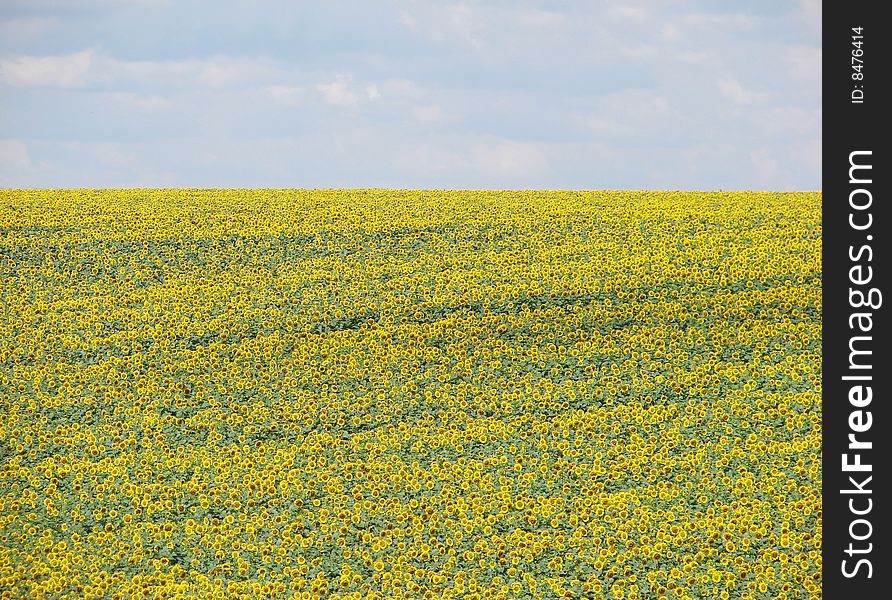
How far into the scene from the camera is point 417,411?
1368 centimetres

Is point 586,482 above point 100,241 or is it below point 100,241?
below

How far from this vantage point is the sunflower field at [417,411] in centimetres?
1099

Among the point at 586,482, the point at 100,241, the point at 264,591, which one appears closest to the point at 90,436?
the point at 264,591

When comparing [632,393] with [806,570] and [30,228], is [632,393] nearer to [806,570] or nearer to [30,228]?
[806,570]

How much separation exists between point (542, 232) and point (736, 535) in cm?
1042
